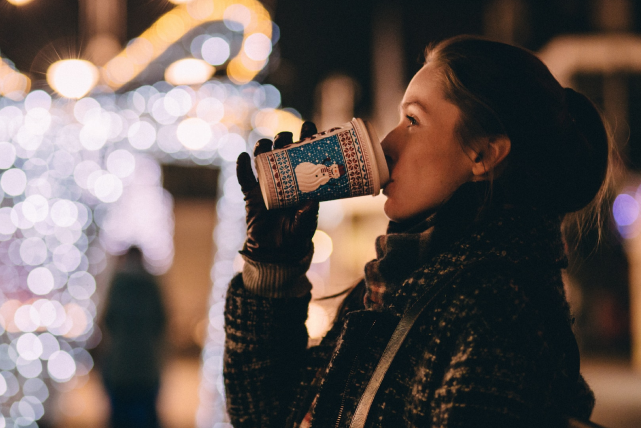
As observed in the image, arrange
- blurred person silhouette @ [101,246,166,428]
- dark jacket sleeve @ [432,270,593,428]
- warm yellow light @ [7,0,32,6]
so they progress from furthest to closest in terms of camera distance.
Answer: blurred person silhouette @ [101,246,166,428] → warm yellow light @ [7,0,32,6] → dark jacket sleeve @ [432,270,593,428]

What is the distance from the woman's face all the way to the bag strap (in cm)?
24

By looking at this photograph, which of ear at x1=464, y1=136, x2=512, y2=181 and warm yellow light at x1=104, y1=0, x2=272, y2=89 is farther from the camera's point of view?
warm yellow light at x1=104, y1=0, x2=272, y2=89

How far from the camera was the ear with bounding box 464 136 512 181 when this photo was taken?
3.52ft

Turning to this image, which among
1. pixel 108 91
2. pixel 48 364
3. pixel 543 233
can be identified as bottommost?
pixel 48 364

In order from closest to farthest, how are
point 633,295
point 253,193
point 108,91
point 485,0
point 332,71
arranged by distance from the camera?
point 253,193 → point 108,91 → point 633,295 → point 485,0 → point 332,71

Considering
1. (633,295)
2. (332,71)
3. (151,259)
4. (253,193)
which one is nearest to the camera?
(253,193)

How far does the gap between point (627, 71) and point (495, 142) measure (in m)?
7.07

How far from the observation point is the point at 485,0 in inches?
331

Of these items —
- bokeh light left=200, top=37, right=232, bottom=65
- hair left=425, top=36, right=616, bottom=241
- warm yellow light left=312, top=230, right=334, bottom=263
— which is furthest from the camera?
warm yellow light left=312, top=230, right=334, bottom=263

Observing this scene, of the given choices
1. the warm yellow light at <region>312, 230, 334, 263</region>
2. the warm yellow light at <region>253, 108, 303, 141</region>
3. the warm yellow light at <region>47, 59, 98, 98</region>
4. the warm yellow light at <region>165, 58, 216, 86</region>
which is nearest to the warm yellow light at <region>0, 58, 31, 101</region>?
the warm yellow light at <region>47, 59, 98, 98</region>

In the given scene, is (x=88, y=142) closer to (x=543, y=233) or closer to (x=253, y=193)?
(x=253, y=193)

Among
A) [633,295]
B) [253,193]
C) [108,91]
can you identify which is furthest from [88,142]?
[633,295]

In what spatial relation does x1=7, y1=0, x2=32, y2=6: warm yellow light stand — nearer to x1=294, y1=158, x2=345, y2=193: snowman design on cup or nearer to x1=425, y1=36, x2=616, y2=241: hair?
x1=294, y1=158, x2=345, y2=193: snowman design on cup

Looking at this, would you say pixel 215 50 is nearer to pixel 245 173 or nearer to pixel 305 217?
pixel 245 173
